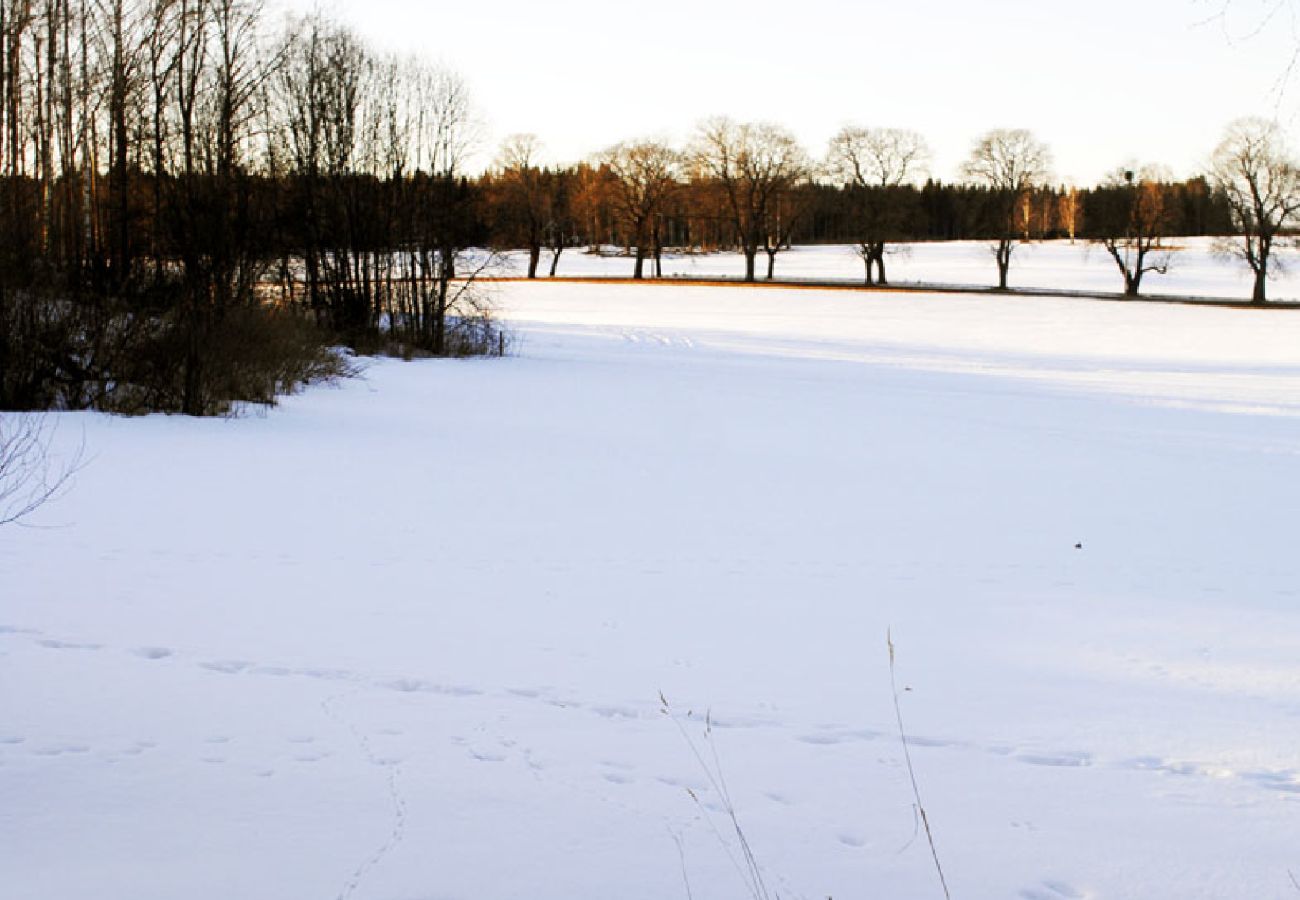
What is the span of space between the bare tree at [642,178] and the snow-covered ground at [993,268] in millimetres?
6185

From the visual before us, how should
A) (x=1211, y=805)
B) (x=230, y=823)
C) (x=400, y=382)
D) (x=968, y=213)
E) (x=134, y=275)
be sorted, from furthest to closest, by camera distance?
1. (x=968, y=213)
2. (x=400, y=382)
3. (x=134, y=275)
4. (x=1211, y=805)
5. (x=230, y=823)

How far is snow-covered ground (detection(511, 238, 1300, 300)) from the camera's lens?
78125 mm

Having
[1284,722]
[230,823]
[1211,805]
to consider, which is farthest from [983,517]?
[230,823]

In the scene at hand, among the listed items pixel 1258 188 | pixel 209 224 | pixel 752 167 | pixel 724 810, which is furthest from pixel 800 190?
pixel 724 810

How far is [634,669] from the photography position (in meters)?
5.99

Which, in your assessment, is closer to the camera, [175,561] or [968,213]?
[175,561]

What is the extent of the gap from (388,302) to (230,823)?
89.2 feet

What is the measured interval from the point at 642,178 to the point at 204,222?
61.6 metres

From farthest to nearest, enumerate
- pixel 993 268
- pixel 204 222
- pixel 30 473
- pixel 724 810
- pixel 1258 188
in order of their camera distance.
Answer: pixel 993 268
pixel 1258 188
pixel 204 222
pixel 30 473
pixel 724 810

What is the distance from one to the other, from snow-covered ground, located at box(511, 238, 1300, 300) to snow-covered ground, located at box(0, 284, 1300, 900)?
6889 cm

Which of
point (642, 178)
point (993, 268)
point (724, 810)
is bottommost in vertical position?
point (724, 810)

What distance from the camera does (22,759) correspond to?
449 cm

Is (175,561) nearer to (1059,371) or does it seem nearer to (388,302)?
(388,302)

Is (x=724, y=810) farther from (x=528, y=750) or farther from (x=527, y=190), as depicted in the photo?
(x=527, y=190)
